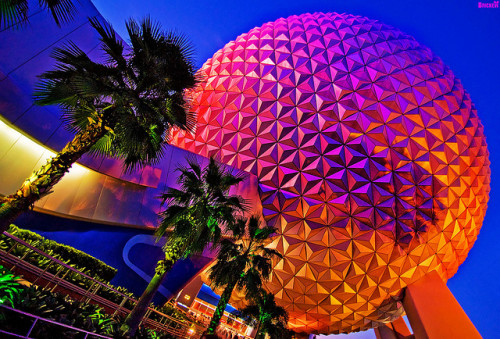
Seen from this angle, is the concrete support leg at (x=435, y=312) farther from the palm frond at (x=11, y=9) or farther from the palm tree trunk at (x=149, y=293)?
the palm frond at (x=11, y=9)

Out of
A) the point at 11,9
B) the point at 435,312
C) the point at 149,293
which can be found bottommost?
the point at 149,293

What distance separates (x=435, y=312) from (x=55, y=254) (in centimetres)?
1844

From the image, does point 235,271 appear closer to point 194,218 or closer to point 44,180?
point 194,218

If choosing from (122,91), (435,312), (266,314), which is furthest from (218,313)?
(435,312)

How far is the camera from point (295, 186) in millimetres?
13125

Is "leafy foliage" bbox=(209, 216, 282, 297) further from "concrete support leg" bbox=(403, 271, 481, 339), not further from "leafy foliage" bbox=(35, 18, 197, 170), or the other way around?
"concrete support leg" bbox=(403, 271, 481, 339)

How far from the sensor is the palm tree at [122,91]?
6250mm

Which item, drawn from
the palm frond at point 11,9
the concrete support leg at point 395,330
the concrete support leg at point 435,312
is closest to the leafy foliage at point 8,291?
the palm frond at point 11,9

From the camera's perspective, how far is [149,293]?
24.6 ft

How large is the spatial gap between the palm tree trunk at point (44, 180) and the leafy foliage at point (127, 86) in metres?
0.38

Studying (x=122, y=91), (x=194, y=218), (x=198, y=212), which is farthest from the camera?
(x=194, y=218)

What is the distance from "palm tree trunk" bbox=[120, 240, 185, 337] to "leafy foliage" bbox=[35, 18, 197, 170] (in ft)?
11.2

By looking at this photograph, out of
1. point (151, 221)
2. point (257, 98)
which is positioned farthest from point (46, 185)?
point (257, 98)

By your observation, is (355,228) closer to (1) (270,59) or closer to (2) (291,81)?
(2) (291,81)
